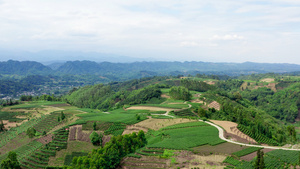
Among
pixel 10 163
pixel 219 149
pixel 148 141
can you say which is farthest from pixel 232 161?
pixel 10 163

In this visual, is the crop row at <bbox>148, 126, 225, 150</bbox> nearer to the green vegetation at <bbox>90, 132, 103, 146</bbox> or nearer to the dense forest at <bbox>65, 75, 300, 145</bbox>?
the green vegetation at <bbox>90, 132, 103, 146</bbox>

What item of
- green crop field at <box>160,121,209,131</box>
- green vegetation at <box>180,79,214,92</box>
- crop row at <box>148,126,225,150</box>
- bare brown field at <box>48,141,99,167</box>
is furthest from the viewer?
green vegetation at <box>180,79,214,92</box>

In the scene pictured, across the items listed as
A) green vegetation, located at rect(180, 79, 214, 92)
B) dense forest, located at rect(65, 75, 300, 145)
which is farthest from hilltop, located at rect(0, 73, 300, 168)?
green vegetation, located at rect(180, 79, 214, 92)

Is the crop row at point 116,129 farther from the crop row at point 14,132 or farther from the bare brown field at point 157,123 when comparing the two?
the crop row at point 14,132

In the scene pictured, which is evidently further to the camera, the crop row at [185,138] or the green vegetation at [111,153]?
the crop row at [185,138]

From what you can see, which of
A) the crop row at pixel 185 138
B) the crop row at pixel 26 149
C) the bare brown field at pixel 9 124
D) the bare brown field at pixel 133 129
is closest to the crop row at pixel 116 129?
the bare brown field at pixel 133 129

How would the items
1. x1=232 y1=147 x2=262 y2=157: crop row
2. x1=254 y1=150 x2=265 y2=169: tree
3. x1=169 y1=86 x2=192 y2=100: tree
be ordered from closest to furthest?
x1=254 y1=150 x2=265 y2=169: tree → x1=232 y1=147 x2=262 y2=157: crop row → x1=169 y1=86 x2=192 y2=100: tree

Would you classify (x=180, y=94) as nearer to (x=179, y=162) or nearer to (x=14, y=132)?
(x=179, y=162)

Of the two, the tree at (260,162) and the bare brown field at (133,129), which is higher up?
the tree at (260,162)
